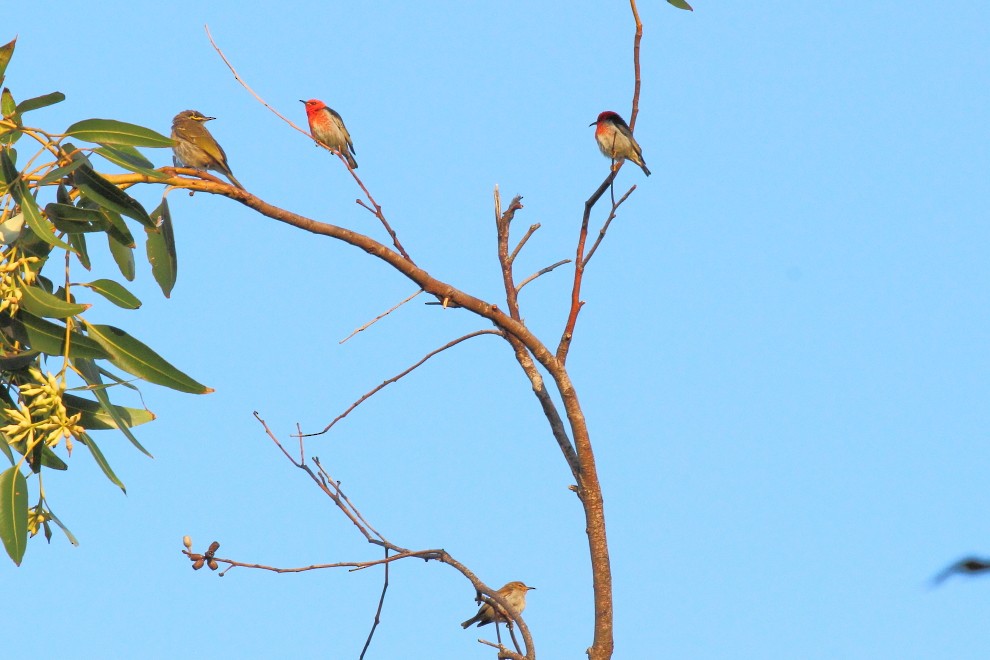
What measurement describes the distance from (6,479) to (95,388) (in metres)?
0.32

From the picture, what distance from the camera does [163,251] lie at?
10.7ft

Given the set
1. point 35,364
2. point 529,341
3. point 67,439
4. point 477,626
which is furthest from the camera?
point 477,626

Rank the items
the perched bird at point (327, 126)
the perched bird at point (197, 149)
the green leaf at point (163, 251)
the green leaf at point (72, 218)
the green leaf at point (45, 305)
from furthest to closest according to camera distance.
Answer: the perched bird at point (327, 126)
the perched bird at point (197, 149)
the green leaf at point (163, 251)
the green leaf at point (72, 218)
the green leaf at point (45, 305)

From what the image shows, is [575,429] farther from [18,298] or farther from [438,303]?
[18,298]

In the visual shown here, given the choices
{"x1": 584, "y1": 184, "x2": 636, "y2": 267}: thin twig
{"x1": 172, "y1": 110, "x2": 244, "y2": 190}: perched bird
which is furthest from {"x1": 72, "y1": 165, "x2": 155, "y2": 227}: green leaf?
{"x1": 172, "y1": 110, "x2": 244, "y2": 190}: perched bird

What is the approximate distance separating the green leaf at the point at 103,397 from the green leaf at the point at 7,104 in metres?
0.71

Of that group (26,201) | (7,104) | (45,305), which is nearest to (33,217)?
(26,201)

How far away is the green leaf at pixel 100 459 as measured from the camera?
9.54ft

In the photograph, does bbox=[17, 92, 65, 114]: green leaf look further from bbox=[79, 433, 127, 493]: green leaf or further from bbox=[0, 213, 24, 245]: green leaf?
bbox=[79, 433, 127, 493]: green leaf

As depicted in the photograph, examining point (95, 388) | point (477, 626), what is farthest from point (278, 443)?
point (477, 626)

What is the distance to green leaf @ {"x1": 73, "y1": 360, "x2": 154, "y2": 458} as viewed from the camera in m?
2.89

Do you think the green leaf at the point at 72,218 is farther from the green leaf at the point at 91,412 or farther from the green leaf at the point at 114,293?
the green leaf at the point at 91,412

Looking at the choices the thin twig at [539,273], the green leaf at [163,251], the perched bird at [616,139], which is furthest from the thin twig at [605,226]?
the perched bird at [616,139]

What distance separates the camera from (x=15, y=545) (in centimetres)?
272
